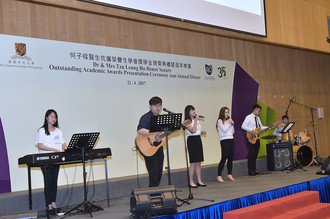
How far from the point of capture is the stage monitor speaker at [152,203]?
3.85 m

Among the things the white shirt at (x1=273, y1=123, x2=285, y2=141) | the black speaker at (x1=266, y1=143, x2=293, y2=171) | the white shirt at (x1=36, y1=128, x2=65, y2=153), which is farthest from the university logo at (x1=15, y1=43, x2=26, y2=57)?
the white shirt at (x1=273, y1=123, x2=285, y2=141)

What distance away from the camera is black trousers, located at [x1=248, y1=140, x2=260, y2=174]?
7.36m

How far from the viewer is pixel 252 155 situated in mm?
7395

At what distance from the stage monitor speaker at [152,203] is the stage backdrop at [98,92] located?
2150mm

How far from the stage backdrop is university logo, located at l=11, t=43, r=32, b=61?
0.01 metres

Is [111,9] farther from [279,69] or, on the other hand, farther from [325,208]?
[279,69]

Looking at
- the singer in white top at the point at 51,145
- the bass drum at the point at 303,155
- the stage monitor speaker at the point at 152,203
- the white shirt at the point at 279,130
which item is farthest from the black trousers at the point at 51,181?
the bass drum at the point at 303,155

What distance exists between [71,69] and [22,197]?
2055 millimetres

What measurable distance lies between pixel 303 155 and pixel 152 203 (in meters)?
5.20

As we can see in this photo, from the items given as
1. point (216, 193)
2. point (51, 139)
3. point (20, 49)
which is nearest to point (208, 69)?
point (216, 193)

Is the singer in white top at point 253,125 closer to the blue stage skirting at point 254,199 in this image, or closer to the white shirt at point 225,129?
the white shirt at point 225,129

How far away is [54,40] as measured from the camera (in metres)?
5.80

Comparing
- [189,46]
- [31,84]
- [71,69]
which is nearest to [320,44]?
[189,46]

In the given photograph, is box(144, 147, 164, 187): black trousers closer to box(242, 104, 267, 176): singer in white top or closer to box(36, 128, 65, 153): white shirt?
box(36, 128, 65, 153): white shirt
